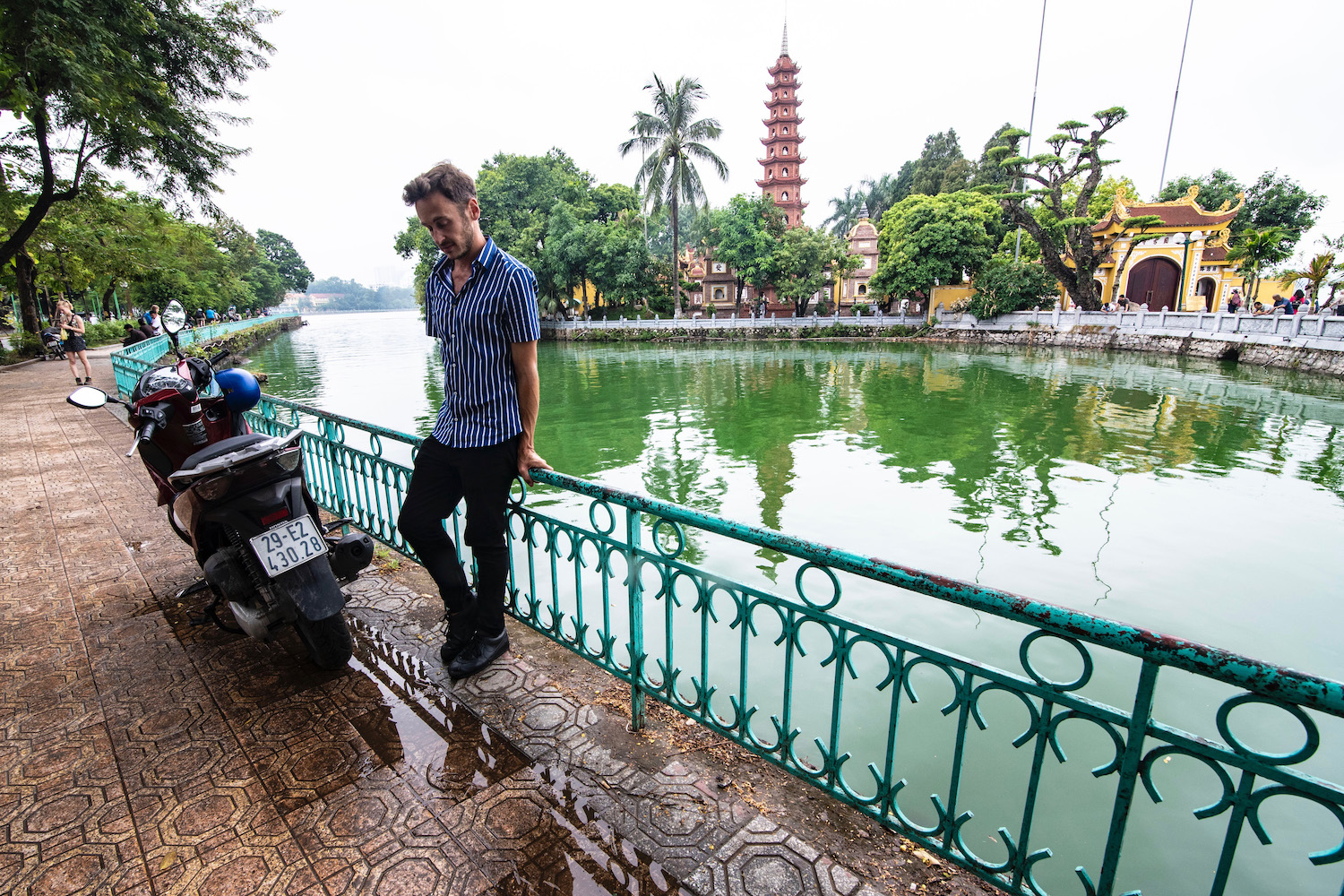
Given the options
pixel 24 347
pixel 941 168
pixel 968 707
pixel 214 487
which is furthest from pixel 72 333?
pixel 941 168

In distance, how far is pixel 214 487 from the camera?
234 cm

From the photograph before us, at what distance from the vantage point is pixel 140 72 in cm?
941

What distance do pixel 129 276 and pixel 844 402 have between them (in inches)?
965

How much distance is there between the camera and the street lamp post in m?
29.6

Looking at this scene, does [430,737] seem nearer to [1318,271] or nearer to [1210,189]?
[1318,271]

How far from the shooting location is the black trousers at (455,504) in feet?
7.41

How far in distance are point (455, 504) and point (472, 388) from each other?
483mm

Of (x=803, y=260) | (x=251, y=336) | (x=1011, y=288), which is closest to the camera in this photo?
(x=1011, y=288)

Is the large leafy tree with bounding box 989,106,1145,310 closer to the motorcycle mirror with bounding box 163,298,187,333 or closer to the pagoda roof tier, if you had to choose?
the pagoda roof tier

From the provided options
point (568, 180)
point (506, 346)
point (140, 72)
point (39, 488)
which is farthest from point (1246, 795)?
point (568, 180)

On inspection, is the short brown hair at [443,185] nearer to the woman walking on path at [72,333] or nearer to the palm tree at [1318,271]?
the woman walking on path at [72,333]

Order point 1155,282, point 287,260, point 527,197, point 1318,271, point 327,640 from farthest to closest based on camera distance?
point 287,260 → point 527,197 → point 1155,282 → point 1318,271 → point 327,640

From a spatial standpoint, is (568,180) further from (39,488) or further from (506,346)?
(506,346)

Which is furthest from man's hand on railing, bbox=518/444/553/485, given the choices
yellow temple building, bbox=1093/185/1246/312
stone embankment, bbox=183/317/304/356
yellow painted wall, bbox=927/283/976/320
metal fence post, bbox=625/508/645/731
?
yellow temple building, bbox=1093/185/1246/312
